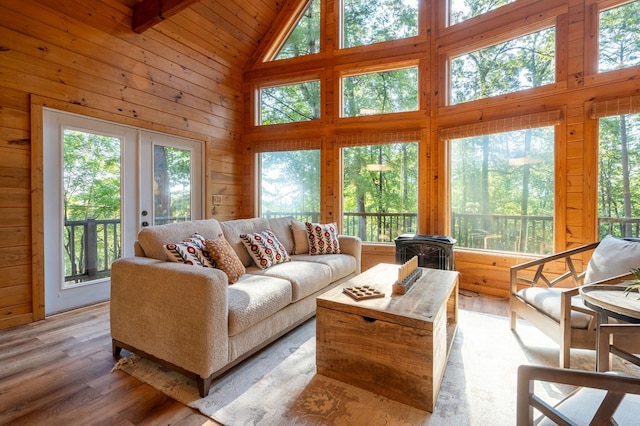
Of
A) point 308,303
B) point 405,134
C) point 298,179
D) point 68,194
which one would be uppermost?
point 405,134

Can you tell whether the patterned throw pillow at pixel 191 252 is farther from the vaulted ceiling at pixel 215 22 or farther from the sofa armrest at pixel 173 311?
the vaulted ceiling at pixel 215 22

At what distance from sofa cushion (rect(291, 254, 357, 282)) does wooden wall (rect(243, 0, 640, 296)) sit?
1.03 metres

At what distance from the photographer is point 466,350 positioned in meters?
Answer: 2.17

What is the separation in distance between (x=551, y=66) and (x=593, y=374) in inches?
143

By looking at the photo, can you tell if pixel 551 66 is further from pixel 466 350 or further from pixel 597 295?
pixel 466 350

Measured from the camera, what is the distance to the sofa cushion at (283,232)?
3.33m

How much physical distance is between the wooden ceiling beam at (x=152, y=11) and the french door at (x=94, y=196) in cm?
113

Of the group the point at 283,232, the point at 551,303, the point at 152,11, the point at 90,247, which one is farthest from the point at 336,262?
the point at 152,11

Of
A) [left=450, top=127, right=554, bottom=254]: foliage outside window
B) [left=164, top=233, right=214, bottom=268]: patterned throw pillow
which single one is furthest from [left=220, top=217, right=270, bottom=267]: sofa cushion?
[left=450, top=127, right=554, bottom=254]: foliage outside window

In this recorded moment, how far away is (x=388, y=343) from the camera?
5.26ft

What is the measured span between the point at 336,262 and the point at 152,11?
3261 millimetres

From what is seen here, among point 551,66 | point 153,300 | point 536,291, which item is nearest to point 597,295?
point 536,291

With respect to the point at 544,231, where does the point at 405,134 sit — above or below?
above

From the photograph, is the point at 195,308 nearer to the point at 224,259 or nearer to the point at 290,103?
the point at 224,259
